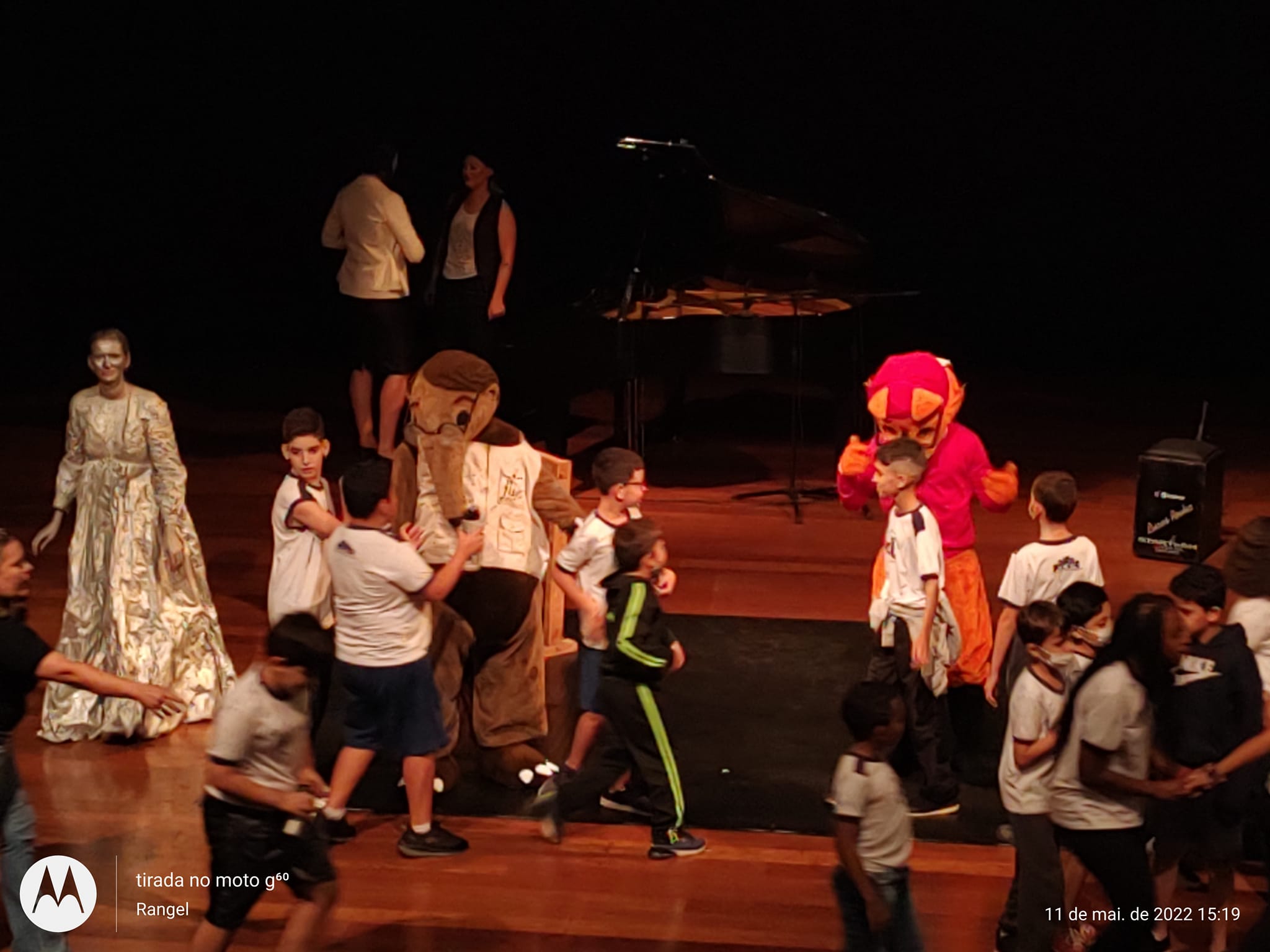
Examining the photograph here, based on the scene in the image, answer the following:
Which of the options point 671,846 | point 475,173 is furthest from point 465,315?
point 671,846

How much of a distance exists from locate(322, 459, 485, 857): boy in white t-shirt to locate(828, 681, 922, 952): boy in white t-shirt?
1565mm

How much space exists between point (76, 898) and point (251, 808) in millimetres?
1160

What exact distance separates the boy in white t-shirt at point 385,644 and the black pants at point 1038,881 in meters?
1.78

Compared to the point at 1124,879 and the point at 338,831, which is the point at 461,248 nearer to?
the point at 338,831

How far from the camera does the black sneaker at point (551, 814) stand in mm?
5508

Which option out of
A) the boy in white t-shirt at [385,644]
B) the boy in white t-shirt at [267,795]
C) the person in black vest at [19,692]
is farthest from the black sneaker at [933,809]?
the person in black vest at [19,692]

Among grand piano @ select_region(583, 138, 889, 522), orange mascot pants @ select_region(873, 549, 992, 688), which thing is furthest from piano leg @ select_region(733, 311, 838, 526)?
orange mascot pants @ select_region(873, 549, 992, 688)

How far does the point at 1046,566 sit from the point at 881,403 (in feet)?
3.37

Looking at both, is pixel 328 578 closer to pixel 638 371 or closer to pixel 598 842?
pixel 598 842

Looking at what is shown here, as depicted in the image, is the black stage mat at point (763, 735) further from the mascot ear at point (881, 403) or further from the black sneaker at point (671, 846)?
the mascot ear at point (881, 403)

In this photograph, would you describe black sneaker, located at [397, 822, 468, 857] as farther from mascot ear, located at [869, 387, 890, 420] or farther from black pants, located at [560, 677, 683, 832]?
mascot ear, located at [869, 387, 890, 420]

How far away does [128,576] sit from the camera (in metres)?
6.36

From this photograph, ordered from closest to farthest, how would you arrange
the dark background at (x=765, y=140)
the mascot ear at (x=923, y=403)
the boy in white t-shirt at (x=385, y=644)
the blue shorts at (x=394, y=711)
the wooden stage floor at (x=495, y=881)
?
the wooden stage floor at (x=495, y=881), the boy in white t-shirt at (x=385, y=644), the blue shorts at (x=394, y=711), the mascot ear at (x=923, y=403), the dark background at (x=765, y=140)

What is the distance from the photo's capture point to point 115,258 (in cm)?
1367
